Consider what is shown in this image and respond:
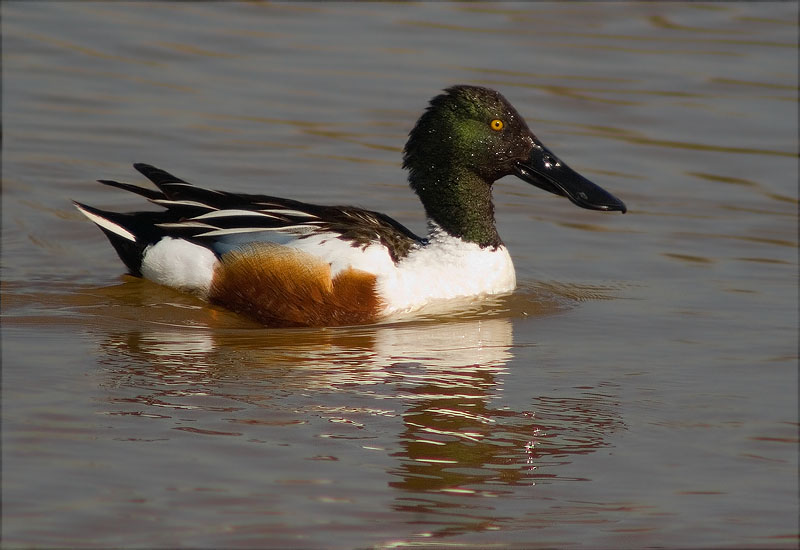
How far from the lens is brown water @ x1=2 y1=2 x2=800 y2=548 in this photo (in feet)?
17.4

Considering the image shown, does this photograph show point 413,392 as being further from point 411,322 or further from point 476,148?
point 476,148

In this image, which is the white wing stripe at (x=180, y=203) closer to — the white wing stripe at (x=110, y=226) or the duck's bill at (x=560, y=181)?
the white wing stripe at (x=110, y=226)

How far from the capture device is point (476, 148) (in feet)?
26.1

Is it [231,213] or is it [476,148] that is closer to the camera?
[231,213]

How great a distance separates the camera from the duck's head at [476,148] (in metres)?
7.91

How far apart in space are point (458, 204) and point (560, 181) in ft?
2.04

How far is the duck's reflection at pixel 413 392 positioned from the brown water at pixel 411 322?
0.06 feet

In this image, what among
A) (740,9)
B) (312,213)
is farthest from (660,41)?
(312,213)

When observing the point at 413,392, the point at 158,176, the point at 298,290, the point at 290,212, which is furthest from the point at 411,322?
the point at 158,176

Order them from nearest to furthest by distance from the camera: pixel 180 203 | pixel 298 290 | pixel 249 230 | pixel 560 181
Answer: pixel 298 290, pixel 249 230, pixel 180 203, pixel 560 181

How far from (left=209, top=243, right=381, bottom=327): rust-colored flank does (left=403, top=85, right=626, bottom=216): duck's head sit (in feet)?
2.86

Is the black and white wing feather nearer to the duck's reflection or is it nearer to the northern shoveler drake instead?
the northern shoveler drake

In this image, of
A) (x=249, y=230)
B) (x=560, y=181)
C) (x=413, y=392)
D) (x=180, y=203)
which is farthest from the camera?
(x=560, y=181)

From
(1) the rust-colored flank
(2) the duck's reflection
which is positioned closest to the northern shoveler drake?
(1) the rust-colored flank
